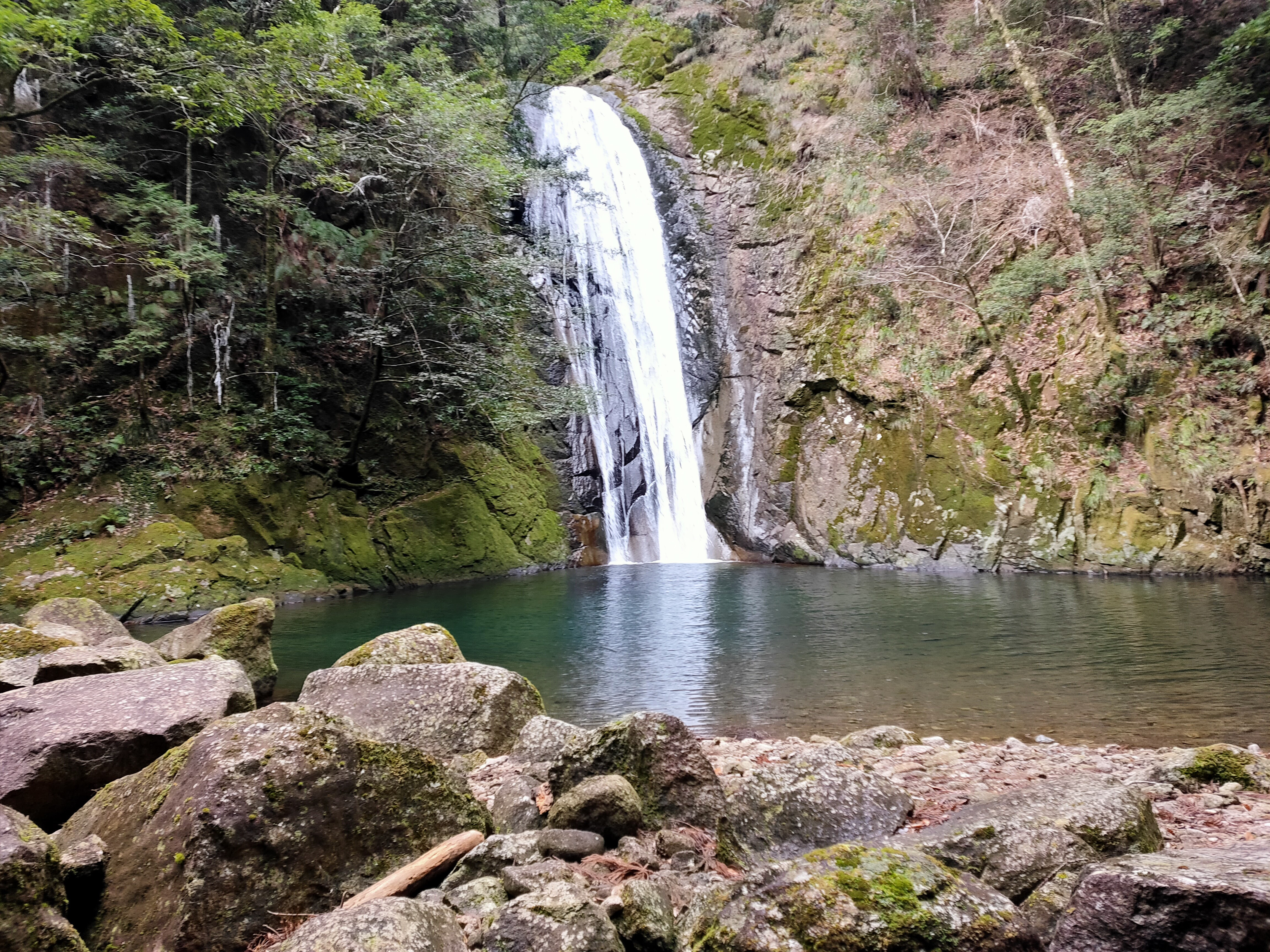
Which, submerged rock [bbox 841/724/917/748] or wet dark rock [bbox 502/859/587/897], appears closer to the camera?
wet dark rock [bbox 502/859/587/897]

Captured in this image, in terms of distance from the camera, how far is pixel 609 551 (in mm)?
19953

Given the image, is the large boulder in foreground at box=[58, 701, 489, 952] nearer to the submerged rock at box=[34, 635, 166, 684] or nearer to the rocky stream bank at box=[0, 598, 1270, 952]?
the rocky stream bank at box=[0, 598, 1270, 952]

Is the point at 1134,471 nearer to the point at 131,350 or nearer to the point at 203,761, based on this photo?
the point at 203,761

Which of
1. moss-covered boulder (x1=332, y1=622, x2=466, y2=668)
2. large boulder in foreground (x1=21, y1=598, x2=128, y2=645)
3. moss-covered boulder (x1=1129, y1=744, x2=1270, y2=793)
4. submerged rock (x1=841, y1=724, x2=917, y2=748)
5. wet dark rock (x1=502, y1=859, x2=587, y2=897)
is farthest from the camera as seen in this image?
large boulder in foreground (x1=21, y1=598, x2=128, y2=645)

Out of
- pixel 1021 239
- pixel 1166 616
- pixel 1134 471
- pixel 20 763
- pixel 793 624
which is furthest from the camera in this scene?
pixel 1021 239

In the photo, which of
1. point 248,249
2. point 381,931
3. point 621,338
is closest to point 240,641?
point 381,931

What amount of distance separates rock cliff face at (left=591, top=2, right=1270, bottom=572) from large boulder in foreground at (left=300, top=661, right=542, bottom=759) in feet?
42.3

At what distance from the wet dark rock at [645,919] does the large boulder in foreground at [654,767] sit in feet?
2.12

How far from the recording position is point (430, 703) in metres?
4.20

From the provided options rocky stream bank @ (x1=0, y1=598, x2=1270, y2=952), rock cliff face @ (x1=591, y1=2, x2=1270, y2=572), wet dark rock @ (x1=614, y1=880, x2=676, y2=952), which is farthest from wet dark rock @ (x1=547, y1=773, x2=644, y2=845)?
rock cliff face @ (x1=591, y1=2, x2=1270, y2=572)

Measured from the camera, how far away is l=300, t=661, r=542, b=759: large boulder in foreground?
4031 millimetres

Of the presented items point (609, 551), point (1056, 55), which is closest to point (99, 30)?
point (609, 551)

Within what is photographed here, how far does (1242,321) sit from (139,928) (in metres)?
16.8

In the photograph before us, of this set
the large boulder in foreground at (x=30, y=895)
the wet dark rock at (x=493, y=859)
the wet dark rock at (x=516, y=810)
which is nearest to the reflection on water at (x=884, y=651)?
the wet dark rock at (x=516, y=810)
